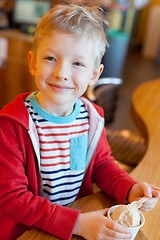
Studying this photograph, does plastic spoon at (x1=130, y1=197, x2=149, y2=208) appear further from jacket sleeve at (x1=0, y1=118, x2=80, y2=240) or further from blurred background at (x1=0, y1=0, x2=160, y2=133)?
blurred background at (x1=0, y1=0, x2=160, y2=133)

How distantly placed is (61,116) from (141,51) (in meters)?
7.32

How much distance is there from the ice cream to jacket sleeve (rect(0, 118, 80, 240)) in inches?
3.7


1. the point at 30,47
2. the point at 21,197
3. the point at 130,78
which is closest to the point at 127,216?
the point at 21,197

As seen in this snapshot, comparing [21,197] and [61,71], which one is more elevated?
[61,71]

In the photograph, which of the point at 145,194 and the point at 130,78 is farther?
the point at 130,78

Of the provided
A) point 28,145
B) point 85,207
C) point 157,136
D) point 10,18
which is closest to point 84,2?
point 28,145

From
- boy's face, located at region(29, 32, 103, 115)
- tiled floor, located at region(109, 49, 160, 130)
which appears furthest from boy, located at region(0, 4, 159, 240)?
tiled floor, located at region(109, 49, 160, 130)

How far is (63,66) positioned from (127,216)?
0.39 metres

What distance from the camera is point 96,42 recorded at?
0.80m

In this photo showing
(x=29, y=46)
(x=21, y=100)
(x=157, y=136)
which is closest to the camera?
(x=21, y=100)

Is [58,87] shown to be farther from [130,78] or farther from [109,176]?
[130,78]

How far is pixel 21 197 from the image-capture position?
0.72m

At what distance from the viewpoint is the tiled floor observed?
11.9 ft

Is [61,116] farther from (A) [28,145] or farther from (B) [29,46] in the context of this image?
(B) [29,46]
